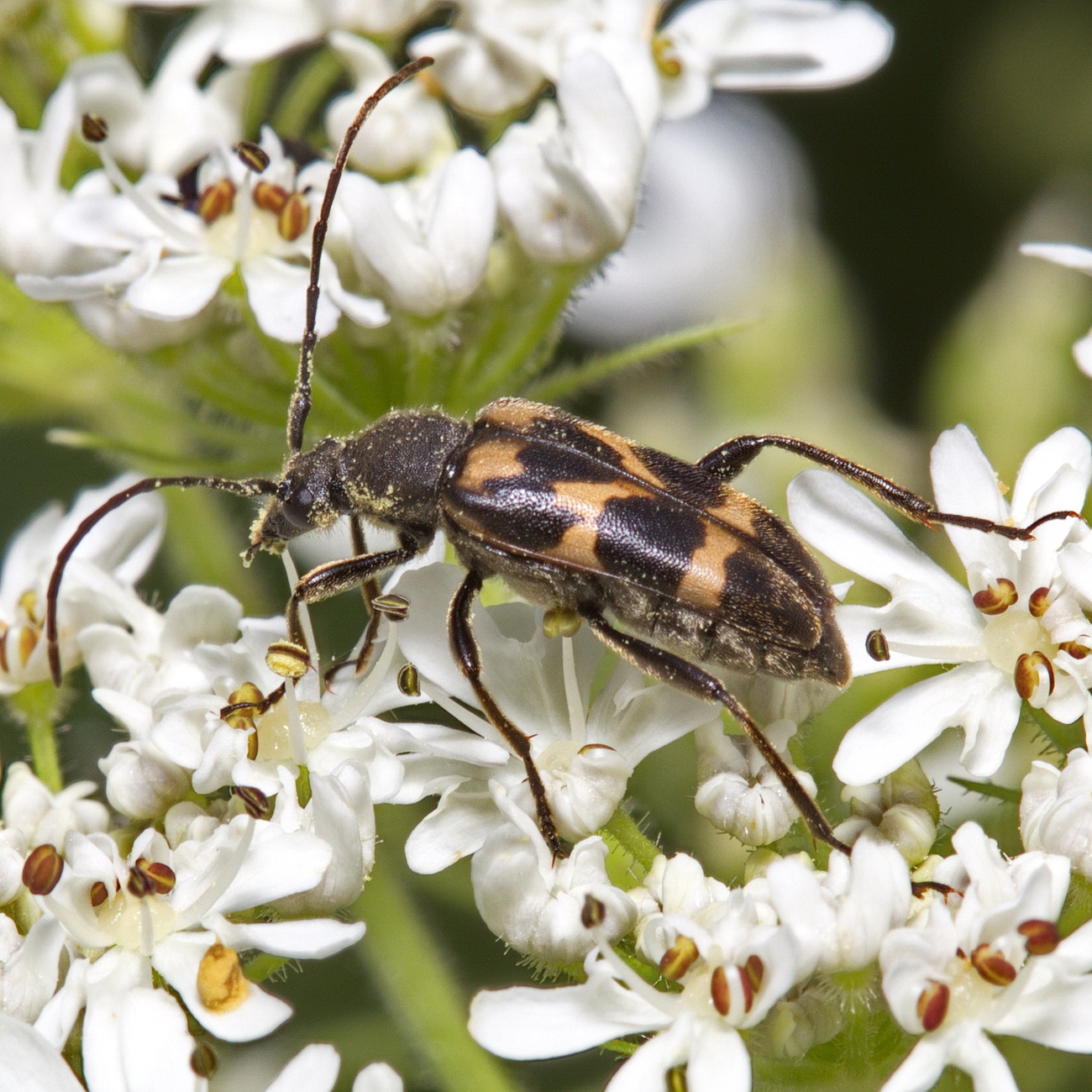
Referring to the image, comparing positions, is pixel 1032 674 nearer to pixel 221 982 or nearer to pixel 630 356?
pixel 630 356

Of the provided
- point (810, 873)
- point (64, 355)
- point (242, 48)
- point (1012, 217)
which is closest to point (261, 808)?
point (810, 873)

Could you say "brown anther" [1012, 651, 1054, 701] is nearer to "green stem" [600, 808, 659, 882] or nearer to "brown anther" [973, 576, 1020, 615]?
"brown anther" [973, 576, 1020, 615]

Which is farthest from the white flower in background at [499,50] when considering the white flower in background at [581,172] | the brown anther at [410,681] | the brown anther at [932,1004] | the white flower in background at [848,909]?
the brown anther at [932,1004]

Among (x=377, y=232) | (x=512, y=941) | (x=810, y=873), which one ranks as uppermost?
(x=377, y=232)

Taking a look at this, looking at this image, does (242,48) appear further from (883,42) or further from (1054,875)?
(1054,875)

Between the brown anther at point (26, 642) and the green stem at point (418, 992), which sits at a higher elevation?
the brown anther at point (26, 642)

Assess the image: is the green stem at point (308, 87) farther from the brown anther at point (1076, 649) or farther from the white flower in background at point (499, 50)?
the brown anther at point (1076, 649)

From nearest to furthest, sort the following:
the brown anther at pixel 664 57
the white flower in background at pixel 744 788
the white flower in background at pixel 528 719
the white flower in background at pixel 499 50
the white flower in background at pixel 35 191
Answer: the white flower in background at pixel 744 788
the white flower in background at pixel 528 719
the white flower in background at pixel 35 191
the white flower in background at pixel 499 50
the brown anther at pixel 664 57

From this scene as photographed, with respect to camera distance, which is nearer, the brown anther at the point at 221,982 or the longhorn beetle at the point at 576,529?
the brown anther at the point at 221,982
